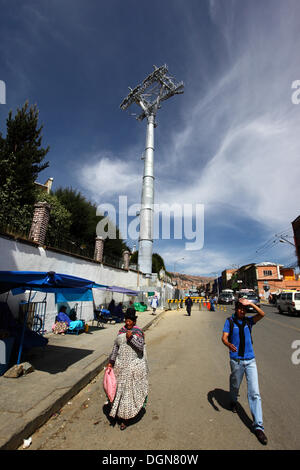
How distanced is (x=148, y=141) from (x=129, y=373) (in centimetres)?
2995

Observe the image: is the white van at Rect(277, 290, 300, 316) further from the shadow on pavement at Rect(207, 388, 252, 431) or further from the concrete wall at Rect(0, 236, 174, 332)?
the shadow on pavement at Rect(207, 388, 252, 431)

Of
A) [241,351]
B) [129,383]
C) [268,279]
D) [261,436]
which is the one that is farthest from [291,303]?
[268,279]

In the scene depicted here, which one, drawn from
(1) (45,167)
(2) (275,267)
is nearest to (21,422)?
(1) (45,167)

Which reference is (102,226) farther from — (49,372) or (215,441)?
(215,441)

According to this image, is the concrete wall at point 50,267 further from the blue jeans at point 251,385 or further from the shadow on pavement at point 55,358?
the blue jeans at point 251,385

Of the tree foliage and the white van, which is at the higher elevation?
the tree foliage

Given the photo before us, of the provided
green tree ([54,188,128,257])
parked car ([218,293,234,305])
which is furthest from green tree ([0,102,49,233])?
parked car ([218,293,234,305])

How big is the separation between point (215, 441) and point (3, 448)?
7.87ft

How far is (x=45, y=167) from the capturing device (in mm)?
17859

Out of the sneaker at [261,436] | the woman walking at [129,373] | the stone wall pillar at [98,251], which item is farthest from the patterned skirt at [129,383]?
the stone wall pillar at [98,251]

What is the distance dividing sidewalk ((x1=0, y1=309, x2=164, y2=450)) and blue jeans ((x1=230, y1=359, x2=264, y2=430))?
9.19 ft

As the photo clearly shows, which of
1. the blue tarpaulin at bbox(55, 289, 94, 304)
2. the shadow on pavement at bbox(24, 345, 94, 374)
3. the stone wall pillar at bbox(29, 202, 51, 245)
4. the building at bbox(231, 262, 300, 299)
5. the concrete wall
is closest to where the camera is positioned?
the shadow on pavement at bbox(24, 345, 94, 374)

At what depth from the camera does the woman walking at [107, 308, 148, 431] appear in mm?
3179

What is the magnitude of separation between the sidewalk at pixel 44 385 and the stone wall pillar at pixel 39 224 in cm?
403
